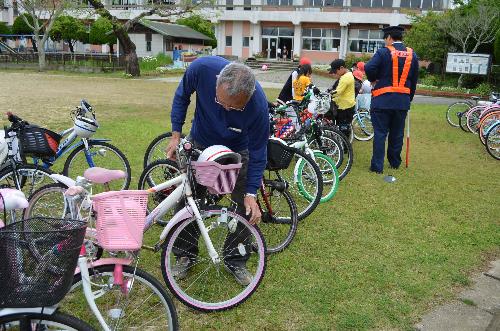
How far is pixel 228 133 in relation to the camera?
3.42 metres

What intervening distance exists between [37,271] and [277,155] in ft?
10.1

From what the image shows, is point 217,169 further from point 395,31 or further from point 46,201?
point 395,31

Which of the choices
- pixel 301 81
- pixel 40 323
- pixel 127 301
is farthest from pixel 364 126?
pixel 40 323

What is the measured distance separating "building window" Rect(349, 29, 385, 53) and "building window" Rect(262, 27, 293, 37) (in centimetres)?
691

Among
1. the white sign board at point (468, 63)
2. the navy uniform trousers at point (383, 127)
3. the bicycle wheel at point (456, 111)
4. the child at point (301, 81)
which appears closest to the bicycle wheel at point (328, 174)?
the navy uniform trousers at point (383, 127)

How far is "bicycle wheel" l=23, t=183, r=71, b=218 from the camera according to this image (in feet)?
12.8

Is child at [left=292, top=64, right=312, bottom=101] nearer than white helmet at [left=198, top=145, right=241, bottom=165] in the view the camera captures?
No

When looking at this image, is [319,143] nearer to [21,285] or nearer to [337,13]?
[21,285]

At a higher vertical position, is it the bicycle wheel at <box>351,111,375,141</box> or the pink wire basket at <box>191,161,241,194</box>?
the pink wire basket at <box>191,161,241,194</box>

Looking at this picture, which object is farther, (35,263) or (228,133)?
(228,133)

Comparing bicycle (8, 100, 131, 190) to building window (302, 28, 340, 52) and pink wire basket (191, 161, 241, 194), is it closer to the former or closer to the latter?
pink wire basket (191, 161, 241, 194)

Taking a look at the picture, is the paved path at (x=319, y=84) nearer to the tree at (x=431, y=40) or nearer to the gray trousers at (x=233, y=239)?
the tree at (x=431, y=40)

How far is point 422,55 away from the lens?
95.9ft

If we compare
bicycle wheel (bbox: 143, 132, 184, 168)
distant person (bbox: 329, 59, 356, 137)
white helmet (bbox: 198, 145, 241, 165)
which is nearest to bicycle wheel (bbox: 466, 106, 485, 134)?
distant person (bbox: 329, 59, 356, 137)
